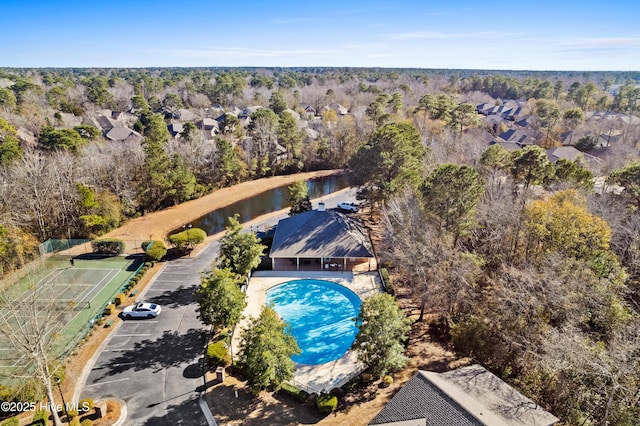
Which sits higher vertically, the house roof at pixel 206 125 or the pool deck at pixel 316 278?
the house roof at pixel 206 125

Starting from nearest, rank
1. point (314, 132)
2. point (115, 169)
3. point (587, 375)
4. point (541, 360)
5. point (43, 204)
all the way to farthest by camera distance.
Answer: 1. point (587, 375)
2. point (541, 360)
3. point (43, 204)
4. point (115, 169)
5. point (314, 132)

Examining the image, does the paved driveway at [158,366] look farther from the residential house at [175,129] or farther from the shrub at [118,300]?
the residential house at [175,129]

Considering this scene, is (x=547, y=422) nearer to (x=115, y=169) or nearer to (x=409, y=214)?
(x=409, y=214)

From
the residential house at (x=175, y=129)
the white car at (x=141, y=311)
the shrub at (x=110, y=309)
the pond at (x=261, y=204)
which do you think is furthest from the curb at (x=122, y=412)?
the residential house at (x=175, y=129)

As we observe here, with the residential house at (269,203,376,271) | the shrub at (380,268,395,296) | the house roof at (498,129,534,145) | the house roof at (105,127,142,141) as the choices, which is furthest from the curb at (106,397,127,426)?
the house roof at (498,129,534,145)

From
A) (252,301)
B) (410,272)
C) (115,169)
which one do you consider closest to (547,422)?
(410,272)

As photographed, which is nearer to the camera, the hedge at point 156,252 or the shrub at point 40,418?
the shrub at point 40,418

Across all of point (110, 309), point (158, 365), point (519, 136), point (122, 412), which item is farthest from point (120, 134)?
point (519, 136)
